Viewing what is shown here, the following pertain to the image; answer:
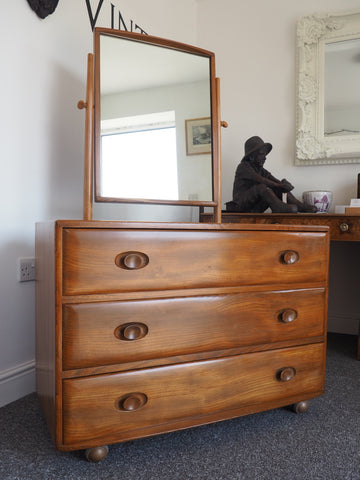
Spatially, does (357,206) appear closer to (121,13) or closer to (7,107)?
(121,13)

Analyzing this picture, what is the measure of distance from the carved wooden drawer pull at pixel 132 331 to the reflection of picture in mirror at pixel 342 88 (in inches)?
72.8

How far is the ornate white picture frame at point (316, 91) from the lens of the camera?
2.44 m

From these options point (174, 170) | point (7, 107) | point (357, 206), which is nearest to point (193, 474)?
point (174, 170)

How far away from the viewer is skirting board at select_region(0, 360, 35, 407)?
63.3 inches

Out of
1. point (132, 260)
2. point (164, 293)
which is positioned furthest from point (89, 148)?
point (164, 293)

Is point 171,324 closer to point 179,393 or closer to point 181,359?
point 181,359

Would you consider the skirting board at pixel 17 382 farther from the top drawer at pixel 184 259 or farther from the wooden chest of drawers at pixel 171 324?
the top drawer at pixel 184 259

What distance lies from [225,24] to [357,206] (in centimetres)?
157

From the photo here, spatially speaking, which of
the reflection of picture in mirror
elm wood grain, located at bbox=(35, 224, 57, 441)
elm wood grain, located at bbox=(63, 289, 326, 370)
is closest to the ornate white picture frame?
the reflection of picture in mirror

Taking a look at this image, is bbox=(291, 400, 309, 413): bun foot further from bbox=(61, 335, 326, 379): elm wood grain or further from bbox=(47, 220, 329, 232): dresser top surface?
bbox=(47, 220, 329, 232): dresser top surface

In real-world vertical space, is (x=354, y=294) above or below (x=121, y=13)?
below

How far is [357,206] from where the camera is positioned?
87.0 inches

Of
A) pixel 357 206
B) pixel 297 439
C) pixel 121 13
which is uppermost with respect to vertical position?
pixel 121 13

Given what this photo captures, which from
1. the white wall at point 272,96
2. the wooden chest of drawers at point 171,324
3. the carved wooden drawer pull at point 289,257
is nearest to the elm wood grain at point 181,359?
the wooden chest of drawers at point 171,324
